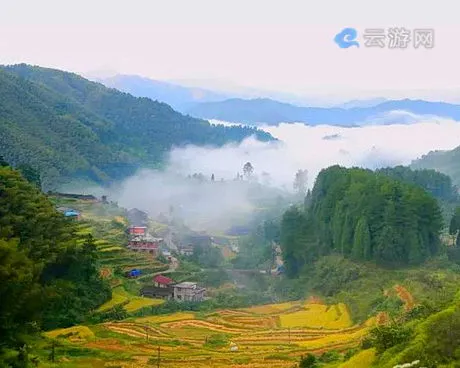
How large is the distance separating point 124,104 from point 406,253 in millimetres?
129016

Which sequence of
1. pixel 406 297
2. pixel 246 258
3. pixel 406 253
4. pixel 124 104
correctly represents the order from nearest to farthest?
pixel 406 297, pixel 406 253, pixel 246 258, pixel 124 104

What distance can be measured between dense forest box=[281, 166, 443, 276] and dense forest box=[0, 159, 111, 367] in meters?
20.8

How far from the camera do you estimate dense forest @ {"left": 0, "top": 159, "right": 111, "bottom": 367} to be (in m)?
24.0

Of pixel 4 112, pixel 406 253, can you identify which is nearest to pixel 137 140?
pixel 4 112

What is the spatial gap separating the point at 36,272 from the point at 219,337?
11.7 metres

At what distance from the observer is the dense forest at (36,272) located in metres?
24.0

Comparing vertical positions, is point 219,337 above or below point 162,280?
above

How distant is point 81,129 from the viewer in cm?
11919

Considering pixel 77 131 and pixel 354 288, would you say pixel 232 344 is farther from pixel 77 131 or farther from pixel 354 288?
pixel 77 131

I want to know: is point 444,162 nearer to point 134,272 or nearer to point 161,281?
point 161,281

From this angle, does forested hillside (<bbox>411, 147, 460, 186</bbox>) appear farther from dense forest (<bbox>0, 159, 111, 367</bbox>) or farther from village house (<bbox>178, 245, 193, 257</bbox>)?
dense forest (<bbox>0, 159, 111, 367</bbox>)

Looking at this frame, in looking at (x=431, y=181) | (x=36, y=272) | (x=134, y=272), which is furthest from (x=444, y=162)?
(x=36, y=272)

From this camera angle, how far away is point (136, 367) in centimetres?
2748

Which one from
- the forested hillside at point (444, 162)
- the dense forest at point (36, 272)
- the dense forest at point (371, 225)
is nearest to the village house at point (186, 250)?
the dense forest at point (371, 225)
